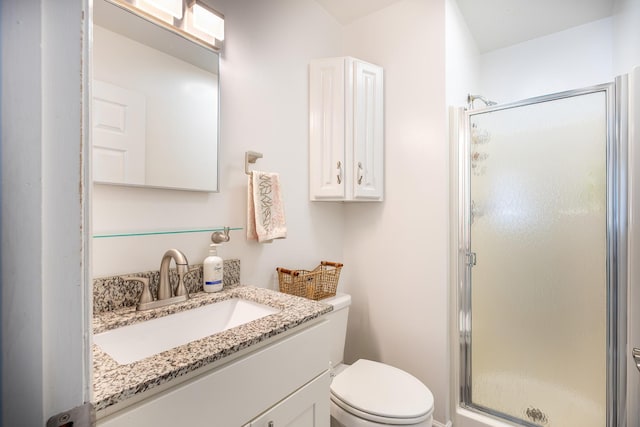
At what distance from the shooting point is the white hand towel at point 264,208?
1.29m

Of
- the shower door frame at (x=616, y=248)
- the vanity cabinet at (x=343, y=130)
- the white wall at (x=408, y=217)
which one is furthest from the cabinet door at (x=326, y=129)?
the shower door frame at (x=616, y=248)

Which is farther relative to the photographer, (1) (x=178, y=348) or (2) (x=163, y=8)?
(2) (x=163, y=8)

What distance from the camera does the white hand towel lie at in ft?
4.22

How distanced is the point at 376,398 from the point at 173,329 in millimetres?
865

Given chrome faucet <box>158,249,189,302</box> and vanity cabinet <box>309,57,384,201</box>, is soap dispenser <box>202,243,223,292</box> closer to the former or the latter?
chrome faucet <box>158,249,189,302</box>

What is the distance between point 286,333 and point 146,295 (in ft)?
1.65

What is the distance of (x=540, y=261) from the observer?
1435mm

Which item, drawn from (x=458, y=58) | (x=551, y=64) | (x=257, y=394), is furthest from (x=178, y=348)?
(x=551, y=64)

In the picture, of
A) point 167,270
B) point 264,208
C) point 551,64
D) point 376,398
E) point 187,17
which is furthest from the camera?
point 551,64

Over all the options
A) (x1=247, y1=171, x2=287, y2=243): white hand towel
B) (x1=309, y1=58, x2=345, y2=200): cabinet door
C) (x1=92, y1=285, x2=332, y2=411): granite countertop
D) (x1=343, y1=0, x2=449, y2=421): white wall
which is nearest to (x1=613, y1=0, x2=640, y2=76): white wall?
(x1=343, y1=0, x2=449, y2=421): white wall

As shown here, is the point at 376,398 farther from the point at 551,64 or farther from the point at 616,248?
the point at 551,64

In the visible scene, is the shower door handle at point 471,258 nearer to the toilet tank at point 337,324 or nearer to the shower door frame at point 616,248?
the shower door frame at point 616,248

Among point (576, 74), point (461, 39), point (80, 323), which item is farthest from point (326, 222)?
point (576, 74)

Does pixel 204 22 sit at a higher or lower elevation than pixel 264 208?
higher
